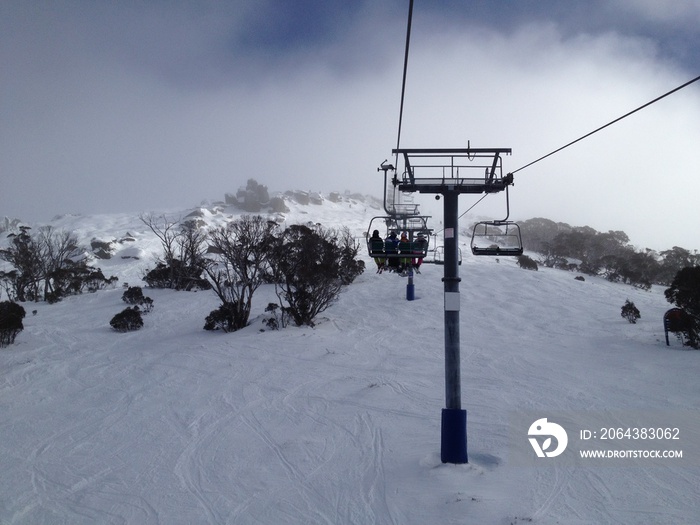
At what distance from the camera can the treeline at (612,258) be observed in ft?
129

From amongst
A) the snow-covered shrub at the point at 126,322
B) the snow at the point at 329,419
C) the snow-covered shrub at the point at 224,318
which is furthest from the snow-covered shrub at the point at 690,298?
the snow-covered shrub at the point at 126,322

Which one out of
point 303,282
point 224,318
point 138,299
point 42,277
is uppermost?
point 303,282

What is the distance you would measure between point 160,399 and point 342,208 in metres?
107

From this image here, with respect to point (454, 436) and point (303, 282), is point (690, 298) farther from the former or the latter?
point (303, 282)

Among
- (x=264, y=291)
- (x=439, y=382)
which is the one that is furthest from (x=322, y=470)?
(x=264, y=291)

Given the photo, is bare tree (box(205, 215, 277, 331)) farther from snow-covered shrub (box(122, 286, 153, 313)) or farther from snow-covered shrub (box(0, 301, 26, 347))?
snow-covered shrub (box(0, 301, 26, 347))

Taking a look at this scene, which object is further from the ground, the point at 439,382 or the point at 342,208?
the point at 342,208

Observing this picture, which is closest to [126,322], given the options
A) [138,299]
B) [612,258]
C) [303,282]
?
[138,299]

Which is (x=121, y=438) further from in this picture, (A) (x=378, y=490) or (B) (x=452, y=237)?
(B) (x=452, y=237)

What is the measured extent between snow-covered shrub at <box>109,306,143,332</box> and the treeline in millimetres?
37768

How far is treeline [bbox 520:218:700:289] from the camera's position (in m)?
39.3

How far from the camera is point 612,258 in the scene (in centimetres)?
4484

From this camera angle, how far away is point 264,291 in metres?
29.6

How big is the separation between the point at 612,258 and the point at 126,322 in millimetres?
47617
